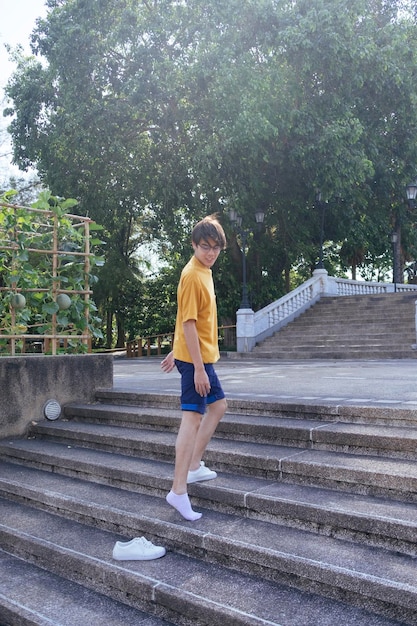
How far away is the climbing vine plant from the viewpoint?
6.07 metres

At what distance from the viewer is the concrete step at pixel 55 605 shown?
2764mm

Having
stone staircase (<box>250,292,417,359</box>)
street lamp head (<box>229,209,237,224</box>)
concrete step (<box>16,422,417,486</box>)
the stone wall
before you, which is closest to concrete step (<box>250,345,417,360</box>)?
stone staircase (<box>250,292,417,359</box>)

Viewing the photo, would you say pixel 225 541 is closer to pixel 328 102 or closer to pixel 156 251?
pixel 328 102

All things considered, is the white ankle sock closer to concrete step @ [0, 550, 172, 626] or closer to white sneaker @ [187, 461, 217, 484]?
white sneaker @ [187, 461, 217, 484]

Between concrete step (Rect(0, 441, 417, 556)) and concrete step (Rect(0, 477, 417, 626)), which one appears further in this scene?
concrete step (Rect(0, 441, 417, 556))

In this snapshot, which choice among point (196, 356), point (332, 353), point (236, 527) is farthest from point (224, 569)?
point (332, 353)

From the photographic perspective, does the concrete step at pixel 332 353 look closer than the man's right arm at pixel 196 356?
No

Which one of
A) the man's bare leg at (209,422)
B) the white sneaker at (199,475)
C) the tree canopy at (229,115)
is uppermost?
the tree canopy at (229,115)

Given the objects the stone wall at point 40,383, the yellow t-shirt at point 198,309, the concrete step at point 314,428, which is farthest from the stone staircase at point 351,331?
the yellow t-shirt at point 198,309

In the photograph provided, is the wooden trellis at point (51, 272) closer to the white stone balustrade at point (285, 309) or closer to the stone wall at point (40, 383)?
the stone wall at point (40, 383)

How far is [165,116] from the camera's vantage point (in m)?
21.2

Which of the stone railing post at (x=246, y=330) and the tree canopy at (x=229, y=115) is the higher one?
the tree canopy at (x=229, y=115)

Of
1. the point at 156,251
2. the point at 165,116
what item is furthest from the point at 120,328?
the point at 165,116

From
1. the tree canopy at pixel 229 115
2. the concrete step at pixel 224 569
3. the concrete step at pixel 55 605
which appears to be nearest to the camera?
the concrete step at pixel 224 569
